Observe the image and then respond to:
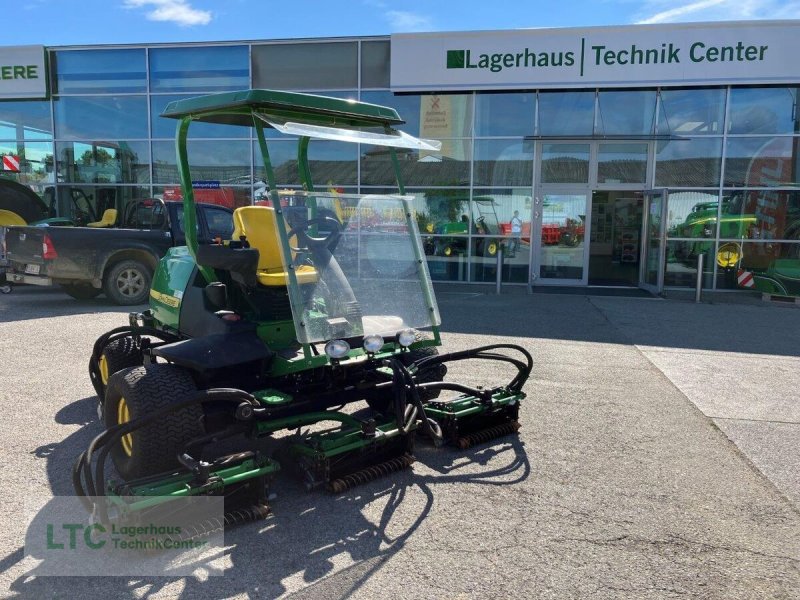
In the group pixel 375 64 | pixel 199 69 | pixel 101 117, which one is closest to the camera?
pixel 375 64

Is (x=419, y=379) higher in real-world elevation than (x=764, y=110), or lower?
lower

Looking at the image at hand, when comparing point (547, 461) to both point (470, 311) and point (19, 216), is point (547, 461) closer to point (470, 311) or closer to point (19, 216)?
point (470, 311)

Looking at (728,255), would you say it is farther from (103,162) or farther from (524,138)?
(103,162)

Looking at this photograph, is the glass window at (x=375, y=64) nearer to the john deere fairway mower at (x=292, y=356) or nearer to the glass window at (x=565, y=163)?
the glass window at (x=565, y=163)

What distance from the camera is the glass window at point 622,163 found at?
14.1m

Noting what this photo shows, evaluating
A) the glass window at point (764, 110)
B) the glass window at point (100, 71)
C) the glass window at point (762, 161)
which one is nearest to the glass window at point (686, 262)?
the glass window at point (762, 161)

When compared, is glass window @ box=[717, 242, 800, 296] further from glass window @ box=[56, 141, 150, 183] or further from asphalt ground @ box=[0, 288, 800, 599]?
glass window @ box=[56, 141, 150, 183]

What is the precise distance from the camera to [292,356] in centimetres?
409

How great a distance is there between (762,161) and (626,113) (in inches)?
119

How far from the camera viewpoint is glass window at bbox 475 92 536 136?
14.1m

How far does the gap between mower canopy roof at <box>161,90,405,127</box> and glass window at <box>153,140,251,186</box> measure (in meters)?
10.8

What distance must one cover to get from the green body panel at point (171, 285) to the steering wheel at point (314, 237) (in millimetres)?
1388

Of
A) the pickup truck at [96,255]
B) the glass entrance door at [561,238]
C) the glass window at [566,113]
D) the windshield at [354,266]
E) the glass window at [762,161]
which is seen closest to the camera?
the windshield at [354,266]

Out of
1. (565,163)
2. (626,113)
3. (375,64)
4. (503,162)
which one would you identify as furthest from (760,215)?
(375,64)
